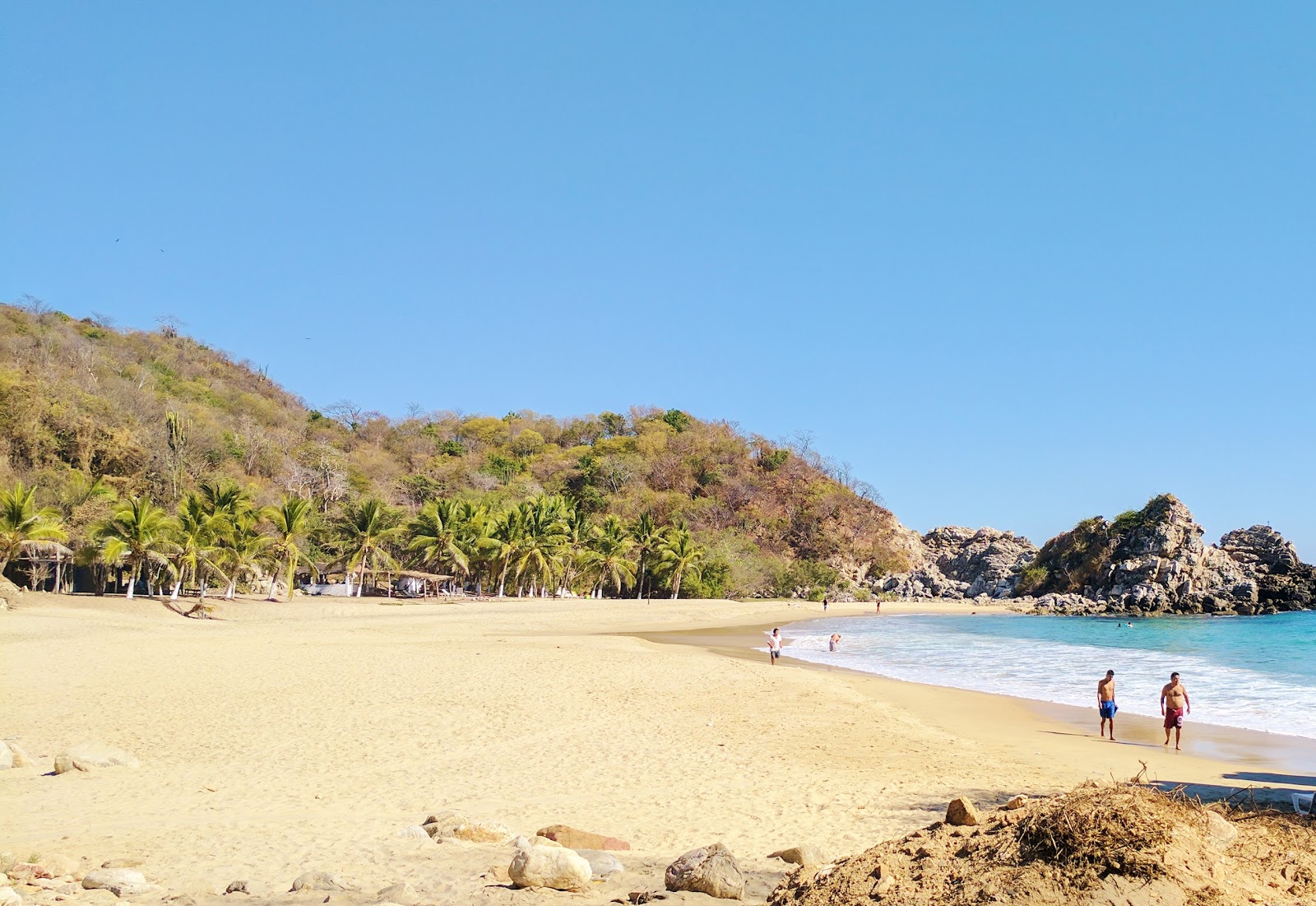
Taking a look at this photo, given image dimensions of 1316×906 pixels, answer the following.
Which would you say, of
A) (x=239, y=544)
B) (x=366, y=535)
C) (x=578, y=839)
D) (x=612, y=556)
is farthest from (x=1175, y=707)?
(x=612, y=556)

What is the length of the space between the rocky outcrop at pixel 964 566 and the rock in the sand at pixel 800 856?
86.5 meters

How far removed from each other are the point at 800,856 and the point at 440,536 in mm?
46027

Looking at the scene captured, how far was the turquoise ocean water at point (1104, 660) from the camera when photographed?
19234mm

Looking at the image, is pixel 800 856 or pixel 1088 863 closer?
pixel 1088 863

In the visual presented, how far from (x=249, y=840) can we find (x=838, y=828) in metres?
5.16

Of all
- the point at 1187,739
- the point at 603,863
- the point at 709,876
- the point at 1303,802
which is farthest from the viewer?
the point at 1187,739

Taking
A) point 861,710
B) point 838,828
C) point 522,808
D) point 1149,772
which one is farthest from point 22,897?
point 861,710

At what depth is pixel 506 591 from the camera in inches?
2314

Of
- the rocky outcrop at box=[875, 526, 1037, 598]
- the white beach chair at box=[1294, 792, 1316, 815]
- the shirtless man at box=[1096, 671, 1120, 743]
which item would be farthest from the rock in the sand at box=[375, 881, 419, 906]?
the rocky outcrop at box=[875, 526, 1037, 598]

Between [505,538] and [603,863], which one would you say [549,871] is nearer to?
[603,863]

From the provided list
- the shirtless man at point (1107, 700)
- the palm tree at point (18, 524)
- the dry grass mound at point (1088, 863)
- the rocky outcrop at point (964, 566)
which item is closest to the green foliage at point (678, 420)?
the rocky outcrop at point (964, 566)

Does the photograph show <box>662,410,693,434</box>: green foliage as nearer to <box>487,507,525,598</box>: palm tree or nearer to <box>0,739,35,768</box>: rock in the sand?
<box>487,507,525,598</box>: palm tree

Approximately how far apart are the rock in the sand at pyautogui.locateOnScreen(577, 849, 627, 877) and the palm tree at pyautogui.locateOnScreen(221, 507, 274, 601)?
1406 inches

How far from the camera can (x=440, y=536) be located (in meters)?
50.1
